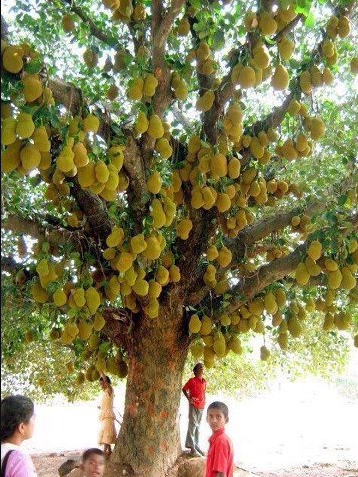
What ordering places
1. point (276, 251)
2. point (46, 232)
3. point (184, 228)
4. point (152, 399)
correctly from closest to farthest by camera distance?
1. point (46, 232)
2. point (184, 228)
3. point (152, 399)
4. point (276, 251)

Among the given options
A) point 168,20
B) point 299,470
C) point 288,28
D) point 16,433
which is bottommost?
point 299,470

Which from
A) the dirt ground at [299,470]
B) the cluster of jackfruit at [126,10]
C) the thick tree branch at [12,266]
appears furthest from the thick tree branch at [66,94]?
Answer: the dirt ground at [299,470]

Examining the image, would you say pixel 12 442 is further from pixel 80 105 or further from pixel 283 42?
pixel 283 42

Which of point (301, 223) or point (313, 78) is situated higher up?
point (313, 78)

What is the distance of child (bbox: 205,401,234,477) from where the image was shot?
2.54 metres

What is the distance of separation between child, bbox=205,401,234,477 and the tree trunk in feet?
3.04

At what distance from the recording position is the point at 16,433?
65.0 inches

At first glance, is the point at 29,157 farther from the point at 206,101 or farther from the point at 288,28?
the point at 288,28

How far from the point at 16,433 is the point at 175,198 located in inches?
79.1

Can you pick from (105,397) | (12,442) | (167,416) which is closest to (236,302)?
(167,416)

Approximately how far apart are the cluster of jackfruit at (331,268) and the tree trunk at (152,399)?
2.90ft

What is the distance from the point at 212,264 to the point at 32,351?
2236 millimetres

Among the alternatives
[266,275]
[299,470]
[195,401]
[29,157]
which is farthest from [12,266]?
[299,470]

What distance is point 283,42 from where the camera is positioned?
3000 millimetres
